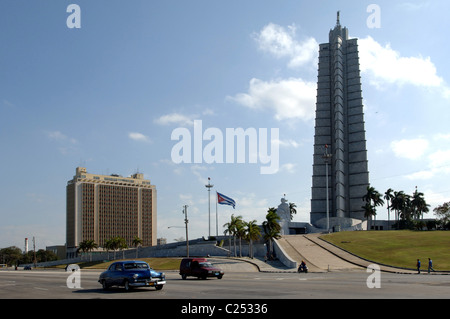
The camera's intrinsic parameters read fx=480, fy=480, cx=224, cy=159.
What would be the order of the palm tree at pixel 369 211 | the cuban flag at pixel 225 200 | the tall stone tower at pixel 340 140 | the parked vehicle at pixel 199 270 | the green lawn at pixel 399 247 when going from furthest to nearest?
the tall stone tower at pixel 340 140 < the palm tree at pixel 369 211 < the cuban flag at pixel 225 200 < the green lawn at pixel 399 247 < the parked vehicle at pixel 199 270

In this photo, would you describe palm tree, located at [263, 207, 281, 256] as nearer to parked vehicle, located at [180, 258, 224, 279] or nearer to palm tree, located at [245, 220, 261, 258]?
palm tree, located at [245, 220, 261, 258]

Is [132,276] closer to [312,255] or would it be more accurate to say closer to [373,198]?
[312,255]

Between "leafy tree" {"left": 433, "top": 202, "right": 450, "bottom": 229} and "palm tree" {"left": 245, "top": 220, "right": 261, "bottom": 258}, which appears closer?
"palm tree" {"left": 245, "top": 220, "right": 261, "bottom": 258}

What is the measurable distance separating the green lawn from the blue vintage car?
111ft

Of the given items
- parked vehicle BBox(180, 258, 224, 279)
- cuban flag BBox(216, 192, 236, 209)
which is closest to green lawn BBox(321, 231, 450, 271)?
cuban flag BBox(216, 192, 236, 209)

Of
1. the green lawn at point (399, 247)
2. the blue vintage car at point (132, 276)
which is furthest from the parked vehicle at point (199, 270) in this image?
the green lawn at point (399, 247)

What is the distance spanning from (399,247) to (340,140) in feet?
210

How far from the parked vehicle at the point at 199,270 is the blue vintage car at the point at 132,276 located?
10816 millimetres

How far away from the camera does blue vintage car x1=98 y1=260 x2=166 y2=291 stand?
24.5 m

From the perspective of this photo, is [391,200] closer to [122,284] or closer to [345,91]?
[345,91]

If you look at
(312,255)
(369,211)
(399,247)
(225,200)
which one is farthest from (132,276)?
(369,211)

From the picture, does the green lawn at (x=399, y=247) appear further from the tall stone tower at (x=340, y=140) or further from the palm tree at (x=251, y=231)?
the tall stone tower at (x=340, y=140)

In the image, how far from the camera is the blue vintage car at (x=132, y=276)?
966 inches
